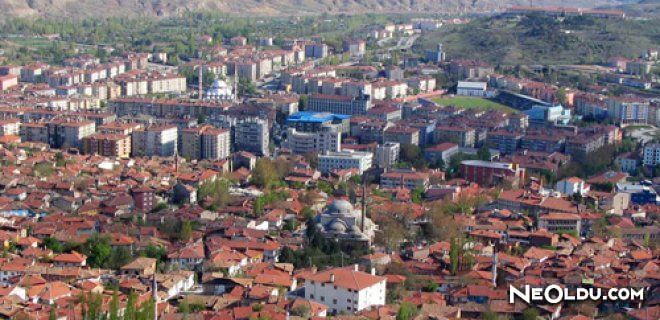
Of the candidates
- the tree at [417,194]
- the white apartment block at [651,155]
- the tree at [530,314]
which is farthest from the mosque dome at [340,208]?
the white apartment block at [651,155]

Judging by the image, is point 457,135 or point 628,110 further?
point 628,110

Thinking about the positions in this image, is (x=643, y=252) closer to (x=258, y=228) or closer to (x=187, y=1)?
(x=258, y=228)

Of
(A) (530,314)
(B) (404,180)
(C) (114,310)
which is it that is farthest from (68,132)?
(A) (530,314)

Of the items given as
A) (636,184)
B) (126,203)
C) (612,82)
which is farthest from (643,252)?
(612,82)

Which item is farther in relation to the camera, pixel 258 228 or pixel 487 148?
pixel 487 148

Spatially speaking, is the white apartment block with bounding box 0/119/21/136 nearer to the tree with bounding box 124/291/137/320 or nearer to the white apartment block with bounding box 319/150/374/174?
the white apartment block with bounding box 319/150/374/174

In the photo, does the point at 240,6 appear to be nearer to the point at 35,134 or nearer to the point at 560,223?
the point at 35,134

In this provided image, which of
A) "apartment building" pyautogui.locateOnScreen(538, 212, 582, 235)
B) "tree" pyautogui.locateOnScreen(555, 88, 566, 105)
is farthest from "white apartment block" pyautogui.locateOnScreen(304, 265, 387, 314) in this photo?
"tree" pyautogui.locateOnScreen(555, 88, 566, 105)

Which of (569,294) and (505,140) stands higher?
(569,294)

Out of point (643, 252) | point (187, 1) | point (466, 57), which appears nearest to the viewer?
point (643, 252)
